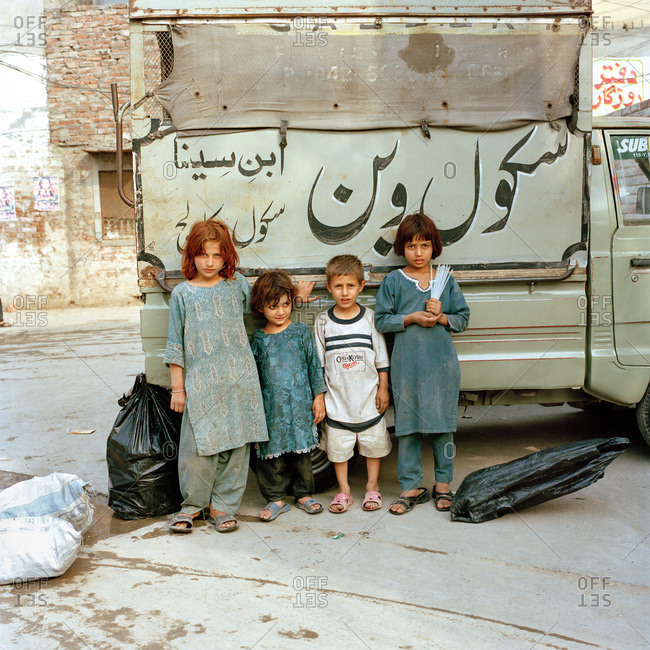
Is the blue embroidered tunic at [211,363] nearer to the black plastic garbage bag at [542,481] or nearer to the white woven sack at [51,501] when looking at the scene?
the white woven sack at [51,501]

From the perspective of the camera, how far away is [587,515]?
3656 mm

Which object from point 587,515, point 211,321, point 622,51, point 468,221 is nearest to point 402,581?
point 587,515

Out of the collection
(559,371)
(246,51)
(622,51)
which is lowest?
(559,371)

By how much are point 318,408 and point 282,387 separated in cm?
23

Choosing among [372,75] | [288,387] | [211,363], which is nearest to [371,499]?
[288,387]

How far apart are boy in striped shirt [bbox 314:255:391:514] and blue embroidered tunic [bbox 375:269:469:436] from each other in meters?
0.09

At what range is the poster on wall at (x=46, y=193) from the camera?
563 inches

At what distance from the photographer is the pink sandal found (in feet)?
12.3

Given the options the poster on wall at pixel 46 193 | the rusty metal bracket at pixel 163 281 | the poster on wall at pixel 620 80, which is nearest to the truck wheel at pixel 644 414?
the rusty metal bracket at pixel 163 281

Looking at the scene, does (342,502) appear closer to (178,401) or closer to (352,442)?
(352,442)

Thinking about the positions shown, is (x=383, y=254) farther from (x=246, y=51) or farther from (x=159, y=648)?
(x=159, y=648)

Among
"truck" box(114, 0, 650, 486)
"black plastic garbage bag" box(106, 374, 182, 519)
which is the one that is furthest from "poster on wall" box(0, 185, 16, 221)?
"black plastic garbage bag" box(106, 374, 182, 519)

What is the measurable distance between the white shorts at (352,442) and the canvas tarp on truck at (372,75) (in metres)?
1.70

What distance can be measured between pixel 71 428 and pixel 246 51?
136 inches
